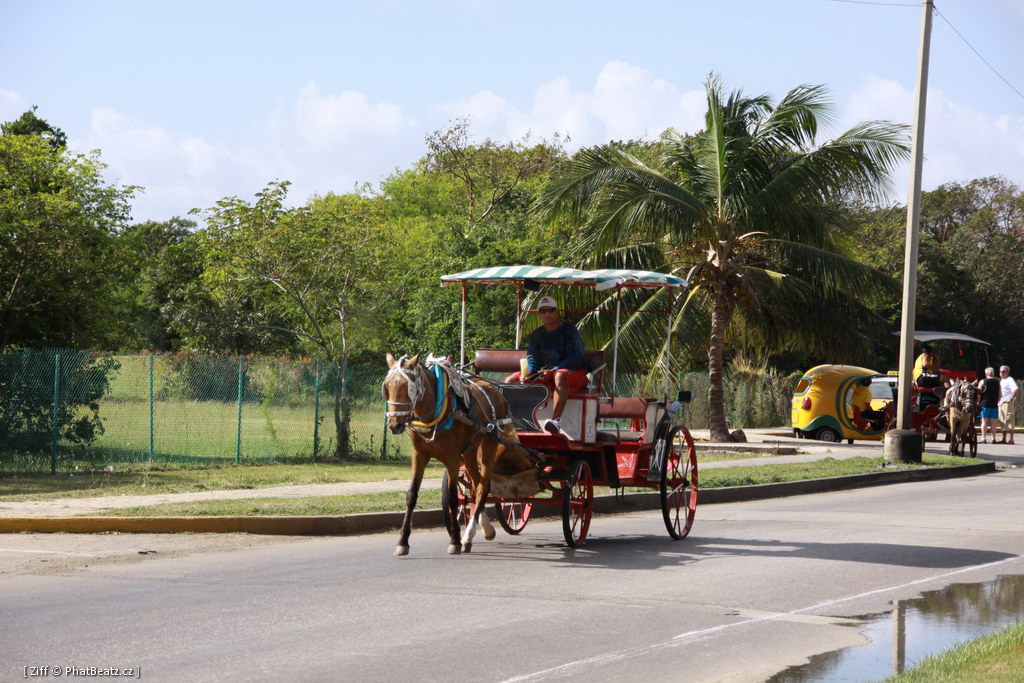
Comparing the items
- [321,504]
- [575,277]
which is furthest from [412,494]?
[321,504]

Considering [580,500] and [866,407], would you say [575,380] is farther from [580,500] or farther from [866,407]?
[866,407]

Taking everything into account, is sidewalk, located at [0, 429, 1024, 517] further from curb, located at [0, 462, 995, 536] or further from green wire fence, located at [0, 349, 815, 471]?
green wire fence, located at [0, 349, 815, 471]

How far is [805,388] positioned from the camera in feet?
107

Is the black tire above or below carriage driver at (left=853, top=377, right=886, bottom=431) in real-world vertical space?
below

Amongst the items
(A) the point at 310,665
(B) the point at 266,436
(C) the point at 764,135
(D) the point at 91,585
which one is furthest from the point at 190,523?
(C) the point at 764,135

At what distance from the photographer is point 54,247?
22562 mm

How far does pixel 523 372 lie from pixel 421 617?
14.7ft

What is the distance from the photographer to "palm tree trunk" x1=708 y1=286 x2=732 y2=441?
28.3 meters

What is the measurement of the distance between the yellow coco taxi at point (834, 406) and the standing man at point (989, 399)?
4001 mm

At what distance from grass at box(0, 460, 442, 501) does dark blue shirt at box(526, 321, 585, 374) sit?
661 cm

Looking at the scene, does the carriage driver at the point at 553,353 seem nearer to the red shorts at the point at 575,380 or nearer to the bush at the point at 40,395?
the red shorts at the point at 575,380

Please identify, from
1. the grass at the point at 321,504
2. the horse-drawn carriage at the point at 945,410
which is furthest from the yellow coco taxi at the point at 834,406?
the grass at the point at 321,504

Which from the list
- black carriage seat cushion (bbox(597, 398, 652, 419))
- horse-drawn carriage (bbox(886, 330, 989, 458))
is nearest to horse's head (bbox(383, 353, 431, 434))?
black carriage seat cushion (bbox(597, 398, 652, 419))

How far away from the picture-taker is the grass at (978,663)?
6508 mm
